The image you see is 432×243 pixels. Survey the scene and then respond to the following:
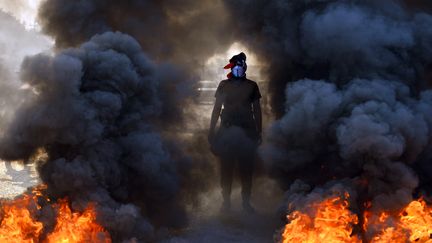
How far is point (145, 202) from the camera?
849cm

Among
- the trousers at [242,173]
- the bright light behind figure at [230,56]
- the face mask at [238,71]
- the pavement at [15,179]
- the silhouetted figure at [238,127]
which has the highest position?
the bright light behind figure at [230,56]

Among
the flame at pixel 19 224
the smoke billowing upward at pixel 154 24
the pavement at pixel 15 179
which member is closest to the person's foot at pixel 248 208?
the smoke billowing upward at pixel 154 24

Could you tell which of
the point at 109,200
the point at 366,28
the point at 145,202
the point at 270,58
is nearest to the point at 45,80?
the point at 109,200

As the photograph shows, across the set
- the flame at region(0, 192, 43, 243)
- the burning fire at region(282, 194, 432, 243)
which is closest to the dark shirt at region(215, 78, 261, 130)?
the burning fire at region(282, 194, 432, 243)

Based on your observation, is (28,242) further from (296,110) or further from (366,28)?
(366,28)

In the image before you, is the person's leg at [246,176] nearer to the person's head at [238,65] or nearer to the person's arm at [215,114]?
the person's arm at [215,114]

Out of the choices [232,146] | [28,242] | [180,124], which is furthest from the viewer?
[180,124]

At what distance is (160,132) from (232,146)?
4.35 feet

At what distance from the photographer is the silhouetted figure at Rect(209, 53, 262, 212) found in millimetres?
9188

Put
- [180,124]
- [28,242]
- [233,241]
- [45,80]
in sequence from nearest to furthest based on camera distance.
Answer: [28,242] < [45,80] < [233,241] < [180,124]

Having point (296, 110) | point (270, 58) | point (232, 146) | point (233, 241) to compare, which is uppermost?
point (270, 58)

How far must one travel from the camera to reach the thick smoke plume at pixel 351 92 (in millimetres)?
7520

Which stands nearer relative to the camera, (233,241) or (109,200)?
(109,200)

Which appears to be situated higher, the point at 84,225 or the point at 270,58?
the point at 270,58
